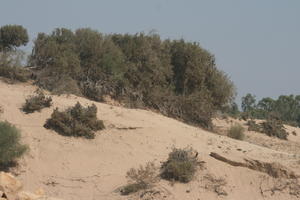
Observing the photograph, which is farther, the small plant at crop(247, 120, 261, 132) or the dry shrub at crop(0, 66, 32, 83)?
the small plant at crop(247, 120, 261, 132)

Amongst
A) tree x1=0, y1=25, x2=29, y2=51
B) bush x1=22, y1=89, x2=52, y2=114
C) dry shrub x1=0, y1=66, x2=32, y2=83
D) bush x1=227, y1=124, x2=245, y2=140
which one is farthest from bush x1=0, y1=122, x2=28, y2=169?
bush x1=227, y1=124, x2=245, y2=140

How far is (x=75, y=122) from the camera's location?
17.3m

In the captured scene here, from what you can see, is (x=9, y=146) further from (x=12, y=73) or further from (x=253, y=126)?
(x=253, y=126)

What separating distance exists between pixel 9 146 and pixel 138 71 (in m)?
10.8

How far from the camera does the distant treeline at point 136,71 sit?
2266 cm

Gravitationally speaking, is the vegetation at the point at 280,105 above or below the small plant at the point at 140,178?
above

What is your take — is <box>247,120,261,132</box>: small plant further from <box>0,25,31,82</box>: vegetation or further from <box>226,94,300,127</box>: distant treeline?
<box>226,94,300,127</box>: distant treeline

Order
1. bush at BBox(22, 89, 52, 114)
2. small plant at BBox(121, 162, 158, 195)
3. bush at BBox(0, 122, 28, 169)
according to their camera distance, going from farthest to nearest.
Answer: bush at BBox(22, 89, 52, 114) < bush at BBox(0, 122, 28, 169) < small plant at BBox(121, 162, 158, 195)

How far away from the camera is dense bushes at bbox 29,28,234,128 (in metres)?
22.8

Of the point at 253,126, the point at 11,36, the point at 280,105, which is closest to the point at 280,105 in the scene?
the point at 280,105

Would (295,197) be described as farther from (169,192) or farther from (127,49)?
(127,49)

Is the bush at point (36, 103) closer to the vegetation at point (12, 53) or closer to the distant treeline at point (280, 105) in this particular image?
the vegetation at point (12, 53)

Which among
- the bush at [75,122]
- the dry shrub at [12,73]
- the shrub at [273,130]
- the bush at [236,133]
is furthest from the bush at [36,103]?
the shrub at [273,130]

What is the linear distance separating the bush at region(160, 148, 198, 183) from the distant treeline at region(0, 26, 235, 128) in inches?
281
